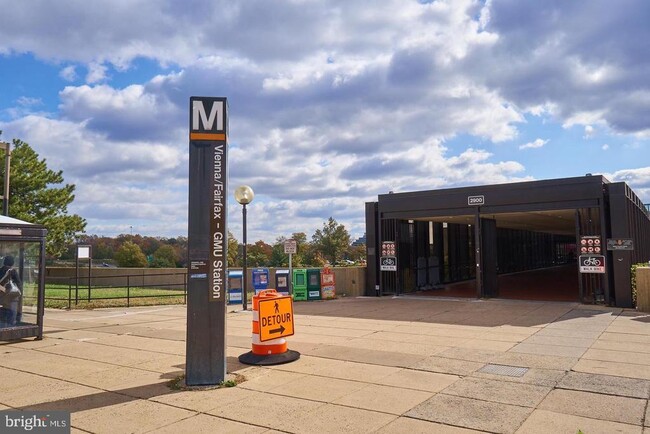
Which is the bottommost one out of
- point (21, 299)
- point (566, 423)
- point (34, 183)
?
point (566, 423)

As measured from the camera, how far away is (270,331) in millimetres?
8461

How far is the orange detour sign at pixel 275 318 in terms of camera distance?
8.37 m

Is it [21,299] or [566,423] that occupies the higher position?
[21,299]

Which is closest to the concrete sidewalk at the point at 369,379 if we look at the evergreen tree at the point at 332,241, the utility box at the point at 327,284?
the utility box at the point at 327,284

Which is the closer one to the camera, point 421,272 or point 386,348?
point 386,348

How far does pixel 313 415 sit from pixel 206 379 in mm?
1999

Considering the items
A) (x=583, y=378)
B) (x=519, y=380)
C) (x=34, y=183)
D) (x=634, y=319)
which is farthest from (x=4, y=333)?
(x=34, y=183)

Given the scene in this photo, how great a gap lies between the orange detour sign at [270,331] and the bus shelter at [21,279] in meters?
5.28

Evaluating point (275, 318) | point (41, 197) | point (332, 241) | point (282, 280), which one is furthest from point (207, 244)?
point (332, 241)

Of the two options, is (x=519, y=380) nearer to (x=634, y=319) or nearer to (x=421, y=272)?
(x=634, y=319)

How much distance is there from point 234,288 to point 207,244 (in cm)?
1128

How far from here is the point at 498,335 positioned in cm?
1068

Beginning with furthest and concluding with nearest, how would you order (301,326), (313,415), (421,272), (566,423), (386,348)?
(421,272)
(301,326)
(386,348)
(313,415)
(566,423)
